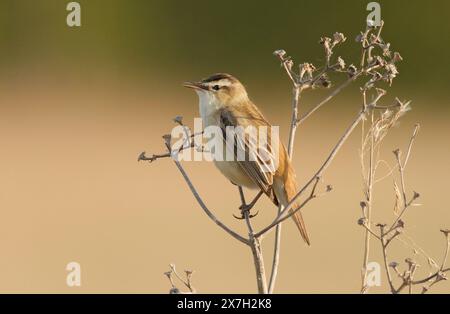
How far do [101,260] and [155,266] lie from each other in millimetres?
578

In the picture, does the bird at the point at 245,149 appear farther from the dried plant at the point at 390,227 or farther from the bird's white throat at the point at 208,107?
the dried plant at the point at 390,227

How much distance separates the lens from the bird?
144 inches

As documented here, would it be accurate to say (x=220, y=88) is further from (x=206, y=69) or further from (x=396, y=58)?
(x=206, y=69)

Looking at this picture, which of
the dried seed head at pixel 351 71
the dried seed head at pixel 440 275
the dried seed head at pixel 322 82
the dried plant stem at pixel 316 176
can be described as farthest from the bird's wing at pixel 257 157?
the dried seed head at pixel 440 275

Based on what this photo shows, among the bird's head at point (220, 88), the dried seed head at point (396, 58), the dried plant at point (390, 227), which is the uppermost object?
the bird's head at point (220, 88)

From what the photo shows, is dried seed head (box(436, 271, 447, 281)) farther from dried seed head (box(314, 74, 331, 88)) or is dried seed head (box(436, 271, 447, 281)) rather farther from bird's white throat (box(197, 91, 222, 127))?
bird's white throat (box(197, 91, 222, 127))

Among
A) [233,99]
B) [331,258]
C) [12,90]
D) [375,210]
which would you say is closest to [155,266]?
[331,258]

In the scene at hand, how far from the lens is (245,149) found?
3.66 metres

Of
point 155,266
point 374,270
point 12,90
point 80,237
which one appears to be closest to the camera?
point 374,270

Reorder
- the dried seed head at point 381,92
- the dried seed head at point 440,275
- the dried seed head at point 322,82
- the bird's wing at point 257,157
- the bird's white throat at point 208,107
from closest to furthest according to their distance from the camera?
the dried seed head at point 440,275, the dried seed head at point 381,92, the dried seed head at point 322,82, the bird's wing at point 257,157, the bird's white throat at point 208,107

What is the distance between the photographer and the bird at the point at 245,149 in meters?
3.66

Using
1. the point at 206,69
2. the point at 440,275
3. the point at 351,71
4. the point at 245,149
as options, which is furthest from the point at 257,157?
the point at 206,69

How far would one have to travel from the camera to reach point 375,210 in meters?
9.34

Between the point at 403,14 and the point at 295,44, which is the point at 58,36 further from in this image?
the point at 403,14
